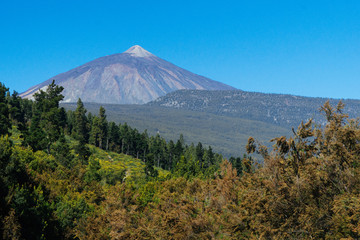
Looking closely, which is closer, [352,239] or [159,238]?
[352,239]

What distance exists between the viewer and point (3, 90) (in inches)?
2350

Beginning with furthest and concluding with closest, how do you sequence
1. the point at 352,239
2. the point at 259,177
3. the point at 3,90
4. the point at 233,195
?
the point at 3,90 → the point at 233,195 → the point at 259,177 → the point at 352,239

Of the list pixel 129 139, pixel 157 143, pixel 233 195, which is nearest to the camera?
pixel 233 195

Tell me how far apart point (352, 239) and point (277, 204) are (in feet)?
9.98

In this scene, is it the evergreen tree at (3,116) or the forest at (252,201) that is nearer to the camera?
the forest at (252,201)

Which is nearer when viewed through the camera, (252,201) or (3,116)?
(252,201)

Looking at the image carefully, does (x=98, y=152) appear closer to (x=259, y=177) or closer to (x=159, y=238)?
(x=159, y=238)

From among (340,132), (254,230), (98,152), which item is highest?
(340,132)

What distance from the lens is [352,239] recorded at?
9703 mm

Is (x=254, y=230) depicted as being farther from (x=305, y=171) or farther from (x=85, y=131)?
(x=85, y=131)

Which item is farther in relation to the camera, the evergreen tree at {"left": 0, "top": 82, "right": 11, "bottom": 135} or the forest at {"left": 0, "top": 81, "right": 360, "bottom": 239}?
the evergreen tree at {"left": 0, "top": 82, "right": 11, "bottom": 135}

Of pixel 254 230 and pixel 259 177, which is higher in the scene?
pixel 259 177

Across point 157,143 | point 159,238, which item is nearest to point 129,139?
point 157,143

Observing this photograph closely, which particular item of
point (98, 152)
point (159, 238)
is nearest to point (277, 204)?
point (159, 238)
